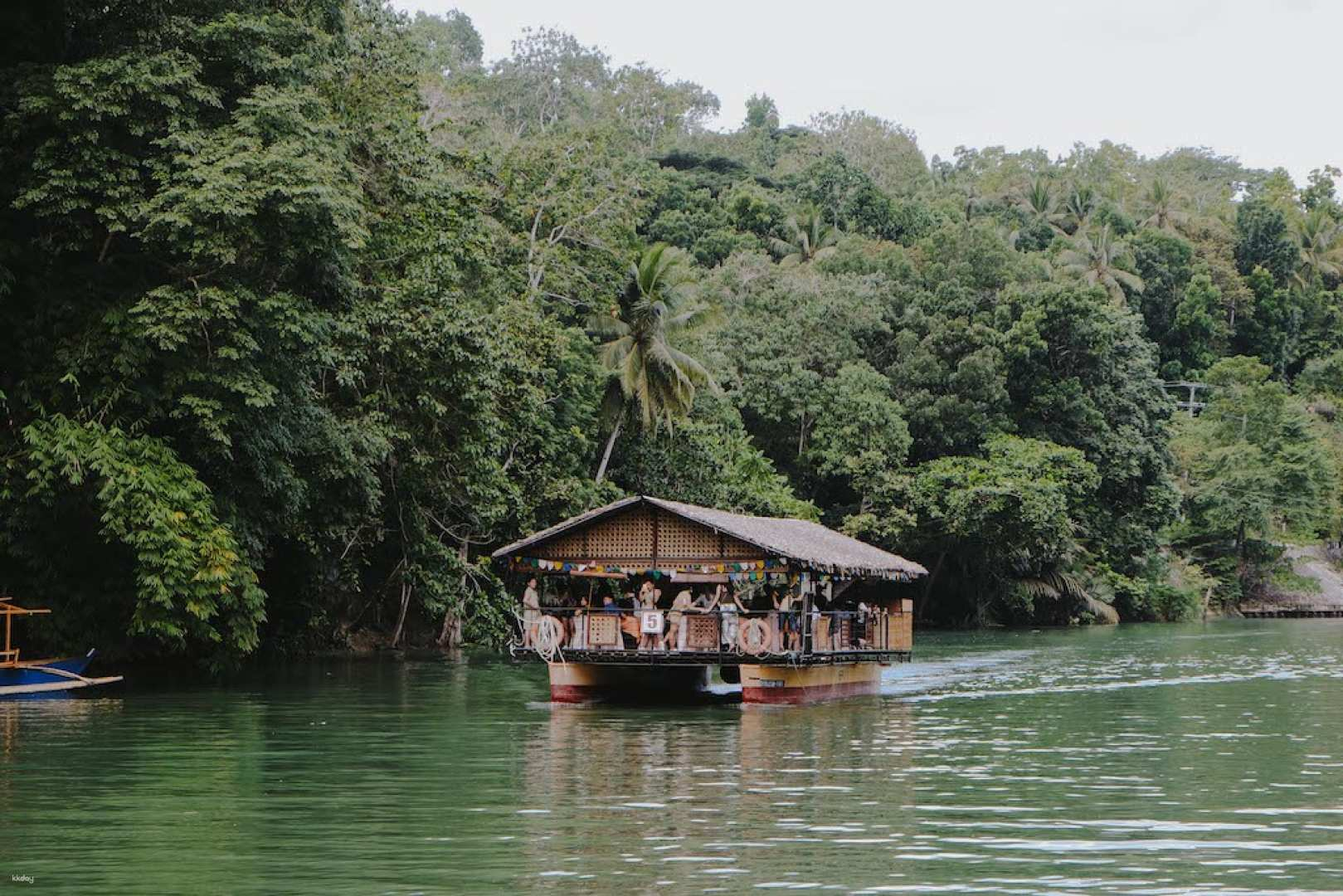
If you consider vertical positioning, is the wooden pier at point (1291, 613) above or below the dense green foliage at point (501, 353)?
below

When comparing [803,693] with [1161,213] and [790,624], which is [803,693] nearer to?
[790,624]

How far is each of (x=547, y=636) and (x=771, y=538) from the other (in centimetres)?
351

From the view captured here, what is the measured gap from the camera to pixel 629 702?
2473 cm

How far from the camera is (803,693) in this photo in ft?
80.7

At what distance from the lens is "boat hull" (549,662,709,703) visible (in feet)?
79.6

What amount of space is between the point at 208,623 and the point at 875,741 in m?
9.81

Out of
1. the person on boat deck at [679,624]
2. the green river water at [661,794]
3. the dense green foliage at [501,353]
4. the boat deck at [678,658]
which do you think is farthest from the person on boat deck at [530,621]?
the dense green foliage at [501,353]

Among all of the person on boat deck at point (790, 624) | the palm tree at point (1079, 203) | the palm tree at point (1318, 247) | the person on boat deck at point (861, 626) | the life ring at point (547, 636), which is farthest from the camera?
the palm tree at point (1079, 203)

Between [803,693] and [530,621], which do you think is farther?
[803,693]

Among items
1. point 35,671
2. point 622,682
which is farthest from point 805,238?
point 35,671

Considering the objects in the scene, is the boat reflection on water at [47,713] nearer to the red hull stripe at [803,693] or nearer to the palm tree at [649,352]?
the red hull stripe at [803,693]

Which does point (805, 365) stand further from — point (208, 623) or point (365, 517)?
point (208, 623)

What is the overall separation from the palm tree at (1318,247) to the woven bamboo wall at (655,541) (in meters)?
64.7

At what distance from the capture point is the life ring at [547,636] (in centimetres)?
2356
